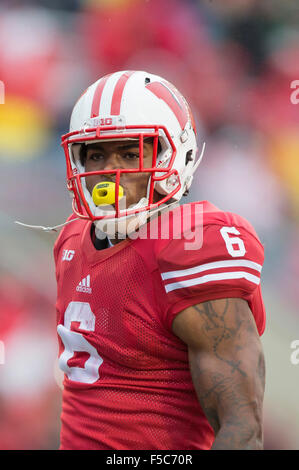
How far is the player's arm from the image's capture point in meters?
0.93

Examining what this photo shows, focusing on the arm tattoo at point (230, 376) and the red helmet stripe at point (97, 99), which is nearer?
the arm tattoo at point (230, 376)

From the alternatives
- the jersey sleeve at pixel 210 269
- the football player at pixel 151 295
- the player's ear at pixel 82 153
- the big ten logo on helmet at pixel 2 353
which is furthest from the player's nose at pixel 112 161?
the big ten logo on helmet at pixel 2 353

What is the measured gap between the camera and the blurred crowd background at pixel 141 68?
7.75 feet

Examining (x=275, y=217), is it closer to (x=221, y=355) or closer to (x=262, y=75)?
(x=262, y=75)

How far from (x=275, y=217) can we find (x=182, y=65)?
0.86m

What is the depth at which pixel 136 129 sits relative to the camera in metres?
1.17

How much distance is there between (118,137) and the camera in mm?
1153

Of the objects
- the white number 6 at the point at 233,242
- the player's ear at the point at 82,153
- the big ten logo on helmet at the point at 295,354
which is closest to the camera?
the white number 6 at the point at 233,242

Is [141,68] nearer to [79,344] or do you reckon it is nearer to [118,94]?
[118,94]

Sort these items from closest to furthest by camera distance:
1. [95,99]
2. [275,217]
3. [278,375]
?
[95,99] → [278,375] → [275,217]

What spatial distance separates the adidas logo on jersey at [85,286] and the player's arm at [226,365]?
25 cm

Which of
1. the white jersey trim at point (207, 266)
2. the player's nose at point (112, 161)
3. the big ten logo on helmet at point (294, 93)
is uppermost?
the big ten logo on helmet at point (294, 93)

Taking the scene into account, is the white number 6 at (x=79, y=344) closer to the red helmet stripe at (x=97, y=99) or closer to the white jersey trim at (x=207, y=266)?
the white jersey trim at (x=207, y=266)

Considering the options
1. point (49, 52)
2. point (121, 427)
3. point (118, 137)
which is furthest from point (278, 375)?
point (49, 52)
